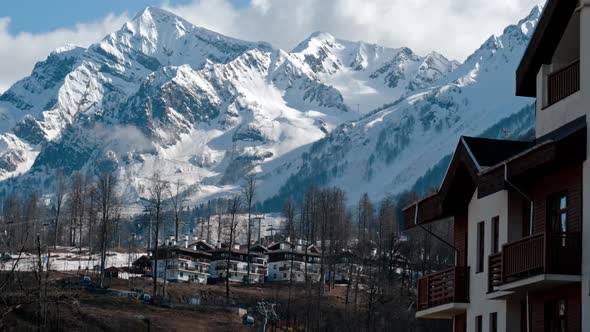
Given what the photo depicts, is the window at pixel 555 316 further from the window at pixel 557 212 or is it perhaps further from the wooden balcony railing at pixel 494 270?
the window at pixel 557 212

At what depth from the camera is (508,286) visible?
31734 millimetres

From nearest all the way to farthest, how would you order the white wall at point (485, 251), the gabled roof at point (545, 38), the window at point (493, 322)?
1. the gabled roof at point (545, 38)
2. the white wall at point (485, 251)
3. the window at point (493, 322)

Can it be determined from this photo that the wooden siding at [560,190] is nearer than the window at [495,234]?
Yes

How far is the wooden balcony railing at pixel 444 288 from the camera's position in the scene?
37.7 meters

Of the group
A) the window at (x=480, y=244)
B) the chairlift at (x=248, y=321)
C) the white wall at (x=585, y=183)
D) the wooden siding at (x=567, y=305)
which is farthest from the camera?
the chairlift at (x=248, y=321)

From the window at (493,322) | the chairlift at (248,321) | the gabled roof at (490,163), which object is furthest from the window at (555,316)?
the chairlift at (248,321)

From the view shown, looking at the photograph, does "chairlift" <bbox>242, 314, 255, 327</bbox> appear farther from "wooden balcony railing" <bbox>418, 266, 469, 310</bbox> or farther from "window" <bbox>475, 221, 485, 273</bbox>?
"window" <bbox>475, 221, 485, 273</bbox>

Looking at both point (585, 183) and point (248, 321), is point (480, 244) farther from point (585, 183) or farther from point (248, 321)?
point (248, 321)

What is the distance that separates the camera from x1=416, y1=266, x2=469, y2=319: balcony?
37656 mm

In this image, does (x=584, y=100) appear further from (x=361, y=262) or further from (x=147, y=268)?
(x=147, y=268)

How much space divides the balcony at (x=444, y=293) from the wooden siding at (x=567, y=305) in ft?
17.4

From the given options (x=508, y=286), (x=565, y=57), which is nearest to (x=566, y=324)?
(x=508, y=286)

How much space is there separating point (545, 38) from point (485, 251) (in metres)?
6.26

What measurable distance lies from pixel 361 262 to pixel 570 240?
5826 inches
